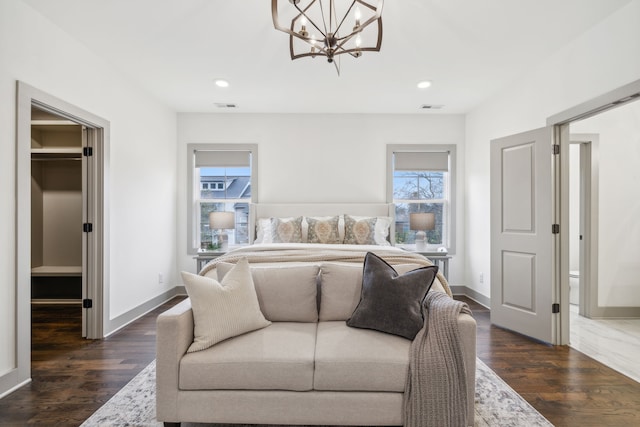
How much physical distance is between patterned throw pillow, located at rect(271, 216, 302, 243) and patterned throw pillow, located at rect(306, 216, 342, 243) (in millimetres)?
139

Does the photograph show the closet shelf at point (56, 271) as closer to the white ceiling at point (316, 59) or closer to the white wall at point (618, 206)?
the white ceiling at point (316, 59)

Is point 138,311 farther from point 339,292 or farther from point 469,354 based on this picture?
point 469,354

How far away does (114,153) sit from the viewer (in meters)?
3.54

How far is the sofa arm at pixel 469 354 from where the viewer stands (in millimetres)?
1787

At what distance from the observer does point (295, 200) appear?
499 centimetres

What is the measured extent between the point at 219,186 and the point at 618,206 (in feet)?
16.9

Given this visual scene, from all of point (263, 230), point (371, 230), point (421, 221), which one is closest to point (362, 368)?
point (371, 230)

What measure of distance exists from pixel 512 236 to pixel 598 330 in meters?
1.33

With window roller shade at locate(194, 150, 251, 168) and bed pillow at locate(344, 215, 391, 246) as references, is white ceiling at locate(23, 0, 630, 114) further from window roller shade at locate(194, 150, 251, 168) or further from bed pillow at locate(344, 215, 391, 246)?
bed pillow at locate(344, 215, 391, 246)

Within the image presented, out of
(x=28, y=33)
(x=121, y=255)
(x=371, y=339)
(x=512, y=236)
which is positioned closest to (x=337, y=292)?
(x=371, y=339)

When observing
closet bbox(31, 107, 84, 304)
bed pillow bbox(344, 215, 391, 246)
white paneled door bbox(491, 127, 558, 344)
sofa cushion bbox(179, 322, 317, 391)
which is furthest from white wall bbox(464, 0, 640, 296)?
closet bbox(31, 107, 84, 304)

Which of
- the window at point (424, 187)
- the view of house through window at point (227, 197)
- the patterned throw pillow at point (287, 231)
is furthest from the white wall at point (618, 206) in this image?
the view of house through window at point (227, 197)

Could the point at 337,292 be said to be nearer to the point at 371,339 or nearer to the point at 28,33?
the point at 371,339

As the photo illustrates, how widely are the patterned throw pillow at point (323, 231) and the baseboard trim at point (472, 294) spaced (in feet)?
6.68
